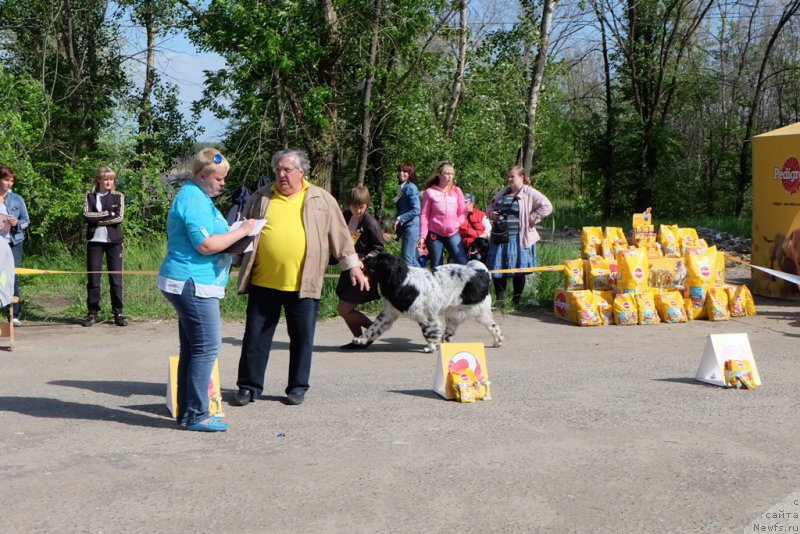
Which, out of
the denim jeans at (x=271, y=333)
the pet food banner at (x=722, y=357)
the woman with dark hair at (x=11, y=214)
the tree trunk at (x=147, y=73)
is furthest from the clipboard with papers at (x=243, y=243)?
the tree trunk at (x=147, y=73)

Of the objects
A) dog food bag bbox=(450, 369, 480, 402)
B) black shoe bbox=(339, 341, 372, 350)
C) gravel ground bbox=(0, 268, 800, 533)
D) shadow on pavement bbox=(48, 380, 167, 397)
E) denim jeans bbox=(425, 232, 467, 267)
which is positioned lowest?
gravel ground bbox=(0, 268, 800, 533)

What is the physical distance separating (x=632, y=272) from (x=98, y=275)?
621cm

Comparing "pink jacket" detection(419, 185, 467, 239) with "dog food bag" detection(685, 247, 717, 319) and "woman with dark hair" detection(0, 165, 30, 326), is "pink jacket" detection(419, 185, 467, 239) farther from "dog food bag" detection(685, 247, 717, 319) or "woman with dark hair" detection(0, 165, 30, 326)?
"woman with dark hair" detection(0, 165, 30, 326)

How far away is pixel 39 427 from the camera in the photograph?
5.96 m

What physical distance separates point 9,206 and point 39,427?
4.82m

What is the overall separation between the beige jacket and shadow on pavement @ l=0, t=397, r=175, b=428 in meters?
1.10

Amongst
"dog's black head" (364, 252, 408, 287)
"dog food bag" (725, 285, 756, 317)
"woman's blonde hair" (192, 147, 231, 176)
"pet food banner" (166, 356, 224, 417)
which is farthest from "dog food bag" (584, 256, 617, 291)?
"woman's blonde hair" (192, 147, 231, 176)

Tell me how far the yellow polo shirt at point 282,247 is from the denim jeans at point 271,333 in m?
0.12

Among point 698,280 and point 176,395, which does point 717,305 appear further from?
point 176,395

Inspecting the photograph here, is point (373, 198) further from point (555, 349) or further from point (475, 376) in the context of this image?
point (475, 376)

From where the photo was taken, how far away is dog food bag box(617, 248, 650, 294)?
1044cm

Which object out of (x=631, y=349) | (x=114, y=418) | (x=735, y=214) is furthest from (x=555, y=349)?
(x=735, y=214)

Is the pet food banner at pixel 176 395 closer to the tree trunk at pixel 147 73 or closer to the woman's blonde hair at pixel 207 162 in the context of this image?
the woman's blonde hair at pixel 207 162

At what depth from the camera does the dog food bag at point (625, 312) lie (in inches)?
406
